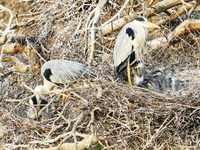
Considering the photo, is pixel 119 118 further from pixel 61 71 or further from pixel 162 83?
pixel 61 71

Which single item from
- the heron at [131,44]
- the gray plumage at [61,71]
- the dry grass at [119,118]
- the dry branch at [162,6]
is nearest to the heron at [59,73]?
the gray plumage at [61,71]

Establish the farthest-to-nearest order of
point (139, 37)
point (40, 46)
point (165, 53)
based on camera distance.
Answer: point (40, 46) < point (165, 53) < point (139, 37)

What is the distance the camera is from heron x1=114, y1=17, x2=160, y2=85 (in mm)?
3656

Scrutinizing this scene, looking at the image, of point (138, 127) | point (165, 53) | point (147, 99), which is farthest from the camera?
point (165, 53)

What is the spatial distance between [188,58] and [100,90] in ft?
4.41

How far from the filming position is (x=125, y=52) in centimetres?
372

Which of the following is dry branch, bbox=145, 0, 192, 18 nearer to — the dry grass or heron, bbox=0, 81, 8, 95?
the dry grass

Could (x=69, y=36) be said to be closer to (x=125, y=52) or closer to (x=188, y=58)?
(x=125, y=52)

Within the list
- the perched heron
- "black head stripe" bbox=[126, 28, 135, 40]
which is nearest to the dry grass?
the perched heron

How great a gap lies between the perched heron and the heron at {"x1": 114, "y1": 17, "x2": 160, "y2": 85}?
161 millimetres

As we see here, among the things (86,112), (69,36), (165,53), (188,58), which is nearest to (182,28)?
(165,53)

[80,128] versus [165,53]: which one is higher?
[165,53]

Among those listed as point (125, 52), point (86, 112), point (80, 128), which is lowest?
point (80, 128)

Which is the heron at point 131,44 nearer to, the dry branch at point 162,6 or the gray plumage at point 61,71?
the gray plumage at point 61,71
